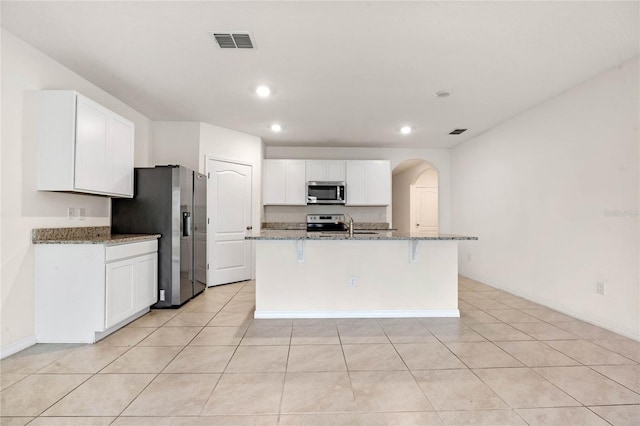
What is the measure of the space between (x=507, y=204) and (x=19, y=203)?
A: 5.61 metres

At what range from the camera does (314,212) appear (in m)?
6.20

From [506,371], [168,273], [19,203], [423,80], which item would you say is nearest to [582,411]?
[506,371]

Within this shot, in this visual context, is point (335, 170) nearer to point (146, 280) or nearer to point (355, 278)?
point (355, 278)

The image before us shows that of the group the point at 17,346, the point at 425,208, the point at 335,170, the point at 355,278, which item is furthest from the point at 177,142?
the point at 425,208

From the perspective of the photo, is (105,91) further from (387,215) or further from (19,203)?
(387,215)

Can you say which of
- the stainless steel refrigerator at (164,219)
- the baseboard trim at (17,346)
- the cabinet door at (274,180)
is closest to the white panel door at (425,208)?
the cabinet door at (274,180)

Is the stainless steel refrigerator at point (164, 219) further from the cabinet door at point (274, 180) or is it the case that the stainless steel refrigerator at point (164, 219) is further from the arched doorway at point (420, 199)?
the arched doorway at point (420, 199)

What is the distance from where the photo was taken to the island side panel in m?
3.35

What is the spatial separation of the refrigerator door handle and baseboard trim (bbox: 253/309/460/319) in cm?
140

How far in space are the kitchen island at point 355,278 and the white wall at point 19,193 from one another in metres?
1.94

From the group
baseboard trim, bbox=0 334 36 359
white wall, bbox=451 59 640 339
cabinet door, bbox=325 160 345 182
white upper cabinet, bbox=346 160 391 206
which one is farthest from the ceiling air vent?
baseboard trim, bbox=0 334 36 359

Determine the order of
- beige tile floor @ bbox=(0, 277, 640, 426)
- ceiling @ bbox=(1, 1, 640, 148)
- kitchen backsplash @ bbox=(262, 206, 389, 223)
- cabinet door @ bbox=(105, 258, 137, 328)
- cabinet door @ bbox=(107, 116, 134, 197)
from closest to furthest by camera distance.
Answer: beige tile floor @ bbox=(0, 277, 640, 426) → ceiling @ bbox=(1, 1, 640, 148) → cabinet door @ bbox=(105, 258, 137, 328) → cabinet door @ bbox=(107, 116, 134, 197) → kitchen backsplash @ bbox=(262, 206, 389, 223)

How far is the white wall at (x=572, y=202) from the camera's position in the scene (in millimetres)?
2834

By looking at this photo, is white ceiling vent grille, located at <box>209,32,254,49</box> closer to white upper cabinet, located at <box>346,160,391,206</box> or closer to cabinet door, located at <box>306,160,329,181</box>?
cabinet door, located at <box>306,160,329,181</box>
